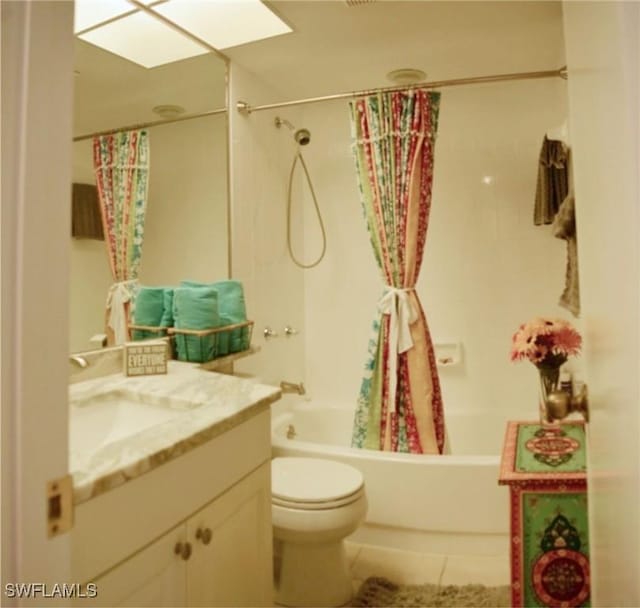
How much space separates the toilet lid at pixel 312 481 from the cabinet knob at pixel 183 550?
0.77m

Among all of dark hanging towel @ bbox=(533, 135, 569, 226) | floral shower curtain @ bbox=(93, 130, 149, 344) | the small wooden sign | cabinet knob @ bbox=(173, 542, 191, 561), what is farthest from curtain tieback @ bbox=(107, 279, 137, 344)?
dark hanging towel @ bbox=(533, 135, 569, 226)

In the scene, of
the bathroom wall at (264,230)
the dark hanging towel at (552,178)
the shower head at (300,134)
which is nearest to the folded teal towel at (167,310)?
the bathroom wall at (264,230)

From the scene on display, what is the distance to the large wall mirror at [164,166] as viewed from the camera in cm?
169

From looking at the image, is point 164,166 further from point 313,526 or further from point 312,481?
point 313,526

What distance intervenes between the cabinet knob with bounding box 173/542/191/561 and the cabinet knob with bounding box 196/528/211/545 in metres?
0.03

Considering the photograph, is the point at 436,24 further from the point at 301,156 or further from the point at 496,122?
the point at 301,156

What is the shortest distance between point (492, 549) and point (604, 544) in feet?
5.01

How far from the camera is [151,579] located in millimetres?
976

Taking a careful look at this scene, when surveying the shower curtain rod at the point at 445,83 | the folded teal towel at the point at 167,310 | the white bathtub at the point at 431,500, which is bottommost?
the white bathtub at the point at 431,500

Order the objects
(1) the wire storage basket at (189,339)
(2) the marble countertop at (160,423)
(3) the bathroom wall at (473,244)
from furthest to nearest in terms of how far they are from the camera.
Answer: (3) the bathroom wall at (473,244), (1) the wire storage basket at (189,339), (2) the marble countertop at (160,423)

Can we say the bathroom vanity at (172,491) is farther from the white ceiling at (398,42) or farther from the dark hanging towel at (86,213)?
the white ceiling at (398,42)

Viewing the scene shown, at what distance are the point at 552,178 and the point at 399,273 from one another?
823 mm

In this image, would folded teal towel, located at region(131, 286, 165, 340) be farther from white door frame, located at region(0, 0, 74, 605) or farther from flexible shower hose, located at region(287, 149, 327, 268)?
white door frame, located at region(0, 0, 74, 605)

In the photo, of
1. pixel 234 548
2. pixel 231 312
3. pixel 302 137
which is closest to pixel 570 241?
pixel 231 312
